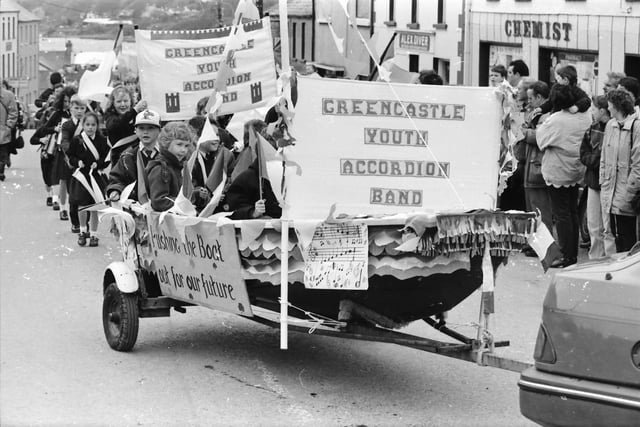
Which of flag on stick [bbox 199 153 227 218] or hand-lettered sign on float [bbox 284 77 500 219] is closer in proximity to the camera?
hand-lettered sign on float [bbox 284 77 500 219]

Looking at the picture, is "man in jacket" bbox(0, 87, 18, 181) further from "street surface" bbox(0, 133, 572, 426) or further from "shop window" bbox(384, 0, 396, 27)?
"street surface" bbox(0, 133, 572, 426)

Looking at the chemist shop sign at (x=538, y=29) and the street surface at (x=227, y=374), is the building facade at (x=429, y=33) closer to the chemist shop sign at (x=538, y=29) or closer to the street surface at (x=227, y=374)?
the chemist shop sign at (x=538, y=29)

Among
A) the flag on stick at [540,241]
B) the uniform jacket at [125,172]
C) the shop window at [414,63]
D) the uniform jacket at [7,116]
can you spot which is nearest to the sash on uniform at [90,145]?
the uniform jacket at [125,172]

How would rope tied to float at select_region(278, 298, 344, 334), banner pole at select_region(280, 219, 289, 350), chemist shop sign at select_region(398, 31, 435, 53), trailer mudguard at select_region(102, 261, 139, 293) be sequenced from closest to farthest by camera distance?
banner pole at select_region(280, 219, 289, 350), rope tied to float at select_region(278, 298, 344, 334), trailer mudguard at select_region(102, 261, 139, 293), chemist shop sign at select_region(398, 31, 435, 53)

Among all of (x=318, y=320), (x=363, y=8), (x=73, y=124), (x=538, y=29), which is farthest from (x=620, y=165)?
(x=363, y=8)

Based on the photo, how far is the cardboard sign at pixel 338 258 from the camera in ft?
24.1

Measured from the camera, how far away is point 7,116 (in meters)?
22.4

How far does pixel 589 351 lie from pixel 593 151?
272 inches

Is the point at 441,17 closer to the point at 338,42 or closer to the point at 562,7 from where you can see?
the point at 562,7

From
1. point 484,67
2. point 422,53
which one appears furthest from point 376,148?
point 422,53

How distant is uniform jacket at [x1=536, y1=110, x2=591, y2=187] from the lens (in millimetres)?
13086

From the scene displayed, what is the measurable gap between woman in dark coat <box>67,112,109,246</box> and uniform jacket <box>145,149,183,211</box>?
5316 mm

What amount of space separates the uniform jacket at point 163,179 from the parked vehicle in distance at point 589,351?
11.8ft

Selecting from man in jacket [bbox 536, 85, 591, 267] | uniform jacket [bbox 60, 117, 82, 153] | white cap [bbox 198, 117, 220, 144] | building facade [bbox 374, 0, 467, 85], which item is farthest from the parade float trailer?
building facade [bbox 374, 0, 467, 85]
